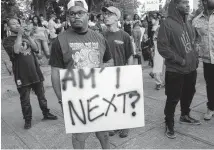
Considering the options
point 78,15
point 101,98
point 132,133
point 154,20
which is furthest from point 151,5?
point 101,98

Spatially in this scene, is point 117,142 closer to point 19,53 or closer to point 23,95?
point 23,95

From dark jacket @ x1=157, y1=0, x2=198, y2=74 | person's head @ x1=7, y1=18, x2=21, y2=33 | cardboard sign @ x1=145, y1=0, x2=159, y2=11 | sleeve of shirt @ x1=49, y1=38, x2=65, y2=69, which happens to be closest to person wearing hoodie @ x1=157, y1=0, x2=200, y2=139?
dark jacket @ x1=157, y1=0, x2=198, y2=74

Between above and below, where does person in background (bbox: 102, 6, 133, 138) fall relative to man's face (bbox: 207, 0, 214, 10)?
below

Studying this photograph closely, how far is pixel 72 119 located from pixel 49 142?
4.78 ft

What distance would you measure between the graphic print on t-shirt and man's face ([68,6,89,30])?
0.18 meters

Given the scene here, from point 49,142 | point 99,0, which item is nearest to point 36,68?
point 49,142

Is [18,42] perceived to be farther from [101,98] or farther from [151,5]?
[151,5]

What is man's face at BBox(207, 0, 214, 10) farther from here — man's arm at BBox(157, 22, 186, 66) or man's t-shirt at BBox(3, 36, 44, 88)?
man's t-shirt at BBox(3, 36, 44, 88)

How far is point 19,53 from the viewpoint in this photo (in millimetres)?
3951

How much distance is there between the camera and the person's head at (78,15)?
2.36m

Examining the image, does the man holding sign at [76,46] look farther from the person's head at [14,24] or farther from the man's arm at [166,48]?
the person's head at [14,24]

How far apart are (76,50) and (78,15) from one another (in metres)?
0.34

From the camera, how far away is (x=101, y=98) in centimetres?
229

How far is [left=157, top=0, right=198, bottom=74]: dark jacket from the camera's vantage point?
10.3 feet
